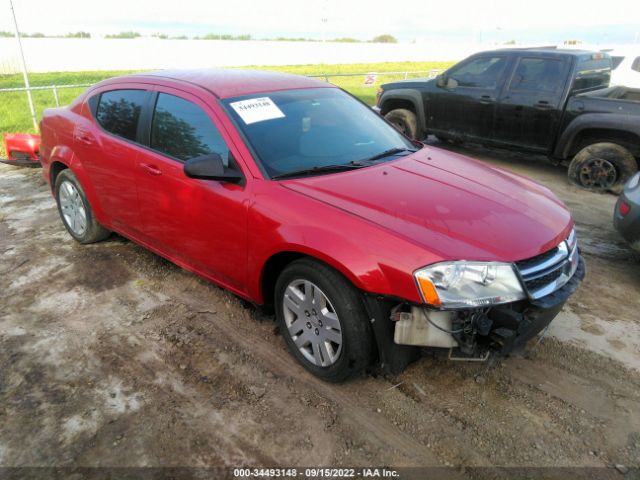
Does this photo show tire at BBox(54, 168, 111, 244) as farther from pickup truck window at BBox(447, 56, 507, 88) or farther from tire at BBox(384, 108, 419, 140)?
pickup truck window at BBox(447, 56, 507, 88)

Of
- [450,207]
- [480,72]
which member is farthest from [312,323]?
[480,72]

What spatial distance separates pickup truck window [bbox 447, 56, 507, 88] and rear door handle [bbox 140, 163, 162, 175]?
5.99m

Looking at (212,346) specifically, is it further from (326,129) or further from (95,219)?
(95,219)

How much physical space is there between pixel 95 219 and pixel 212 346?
2.13 meters

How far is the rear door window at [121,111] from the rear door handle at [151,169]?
0.33m

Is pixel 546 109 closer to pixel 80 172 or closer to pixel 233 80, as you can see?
pixel 233 80

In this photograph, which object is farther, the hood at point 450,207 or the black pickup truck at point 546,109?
the black pickup truck at point 546,109

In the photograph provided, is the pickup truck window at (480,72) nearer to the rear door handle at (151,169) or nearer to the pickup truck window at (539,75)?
the pickup truck window at (539,75)

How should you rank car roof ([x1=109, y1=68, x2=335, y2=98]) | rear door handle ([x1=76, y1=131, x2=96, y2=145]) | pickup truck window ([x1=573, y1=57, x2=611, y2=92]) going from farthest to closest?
1. pickup truck window ([x1=573, y1=57, x2=611, y2=92])
2. rear door handle ([x1=76, y1=131, x2=96, y2=145])
3. car roof ([x1=109, y1=68, x2=335, y2=98])

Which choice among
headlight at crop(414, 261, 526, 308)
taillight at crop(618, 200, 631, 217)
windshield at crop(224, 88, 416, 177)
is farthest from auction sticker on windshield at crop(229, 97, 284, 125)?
taillight at crop(618, 200, 631, 217)

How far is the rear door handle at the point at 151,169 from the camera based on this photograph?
3524mm

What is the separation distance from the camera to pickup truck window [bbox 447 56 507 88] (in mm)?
7621

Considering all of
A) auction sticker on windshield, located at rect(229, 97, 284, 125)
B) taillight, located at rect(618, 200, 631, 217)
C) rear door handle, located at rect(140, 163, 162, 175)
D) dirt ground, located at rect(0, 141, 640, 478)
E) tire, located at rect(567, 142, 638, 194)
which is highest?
auction sticker on windshield, located at rect(229, 97, 284, 125)

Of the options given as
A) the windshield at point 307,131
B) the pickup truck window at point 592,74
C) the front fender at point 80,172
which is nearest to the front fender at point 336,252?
the windshield at point 307,131
